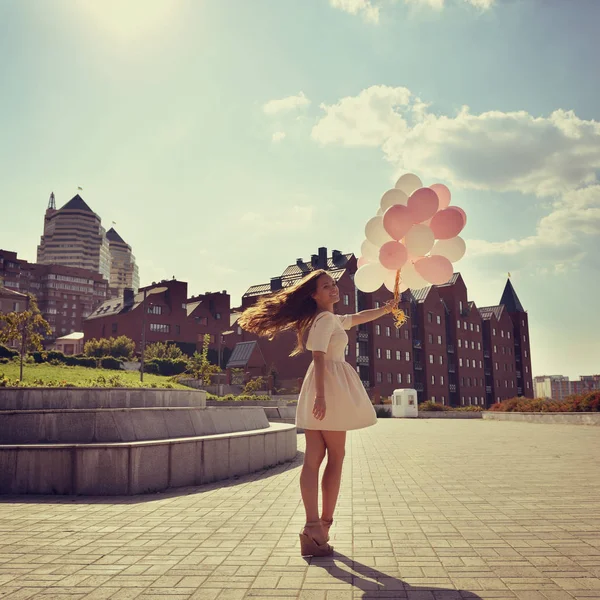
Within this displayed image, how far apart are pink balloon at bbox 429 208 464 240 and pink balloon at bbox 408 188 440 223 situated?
4.0 inches

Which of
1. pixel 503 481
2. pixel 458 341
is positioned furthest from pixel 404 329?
pixel 503 481

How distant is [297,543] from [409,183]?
151 inches

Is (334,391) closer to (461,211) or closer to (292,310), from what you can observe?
(292,310)

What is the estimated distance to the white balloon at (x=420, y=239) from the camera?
5766 mm

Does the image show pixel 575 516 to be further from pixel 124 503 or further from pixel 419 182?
pixel 124 503

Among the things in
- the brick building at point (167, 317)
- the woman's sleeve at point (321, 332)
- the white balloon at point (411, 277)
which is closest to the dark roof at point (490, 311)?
the brick building at point (167, 317)

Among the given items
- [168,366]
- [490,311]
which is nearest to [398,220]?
[168,366]

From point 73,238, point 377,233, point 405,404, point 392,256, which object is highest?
point 73,238

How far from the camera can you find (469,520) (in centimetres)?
574

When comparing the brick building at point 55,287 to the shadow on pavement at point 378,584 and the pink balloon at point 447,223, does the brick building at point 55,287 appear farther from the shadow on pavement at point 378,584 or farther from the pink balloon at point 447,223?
the shadow on pavement at point 378,584

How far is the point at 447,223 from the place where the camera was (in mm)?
5793

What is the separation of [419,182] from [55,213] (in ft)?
610

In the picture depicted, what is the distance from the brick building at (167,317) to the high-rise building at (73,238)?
107 meters

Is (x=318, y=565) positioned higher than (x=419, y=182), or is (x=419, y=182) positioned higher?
(x=419, y=182)
